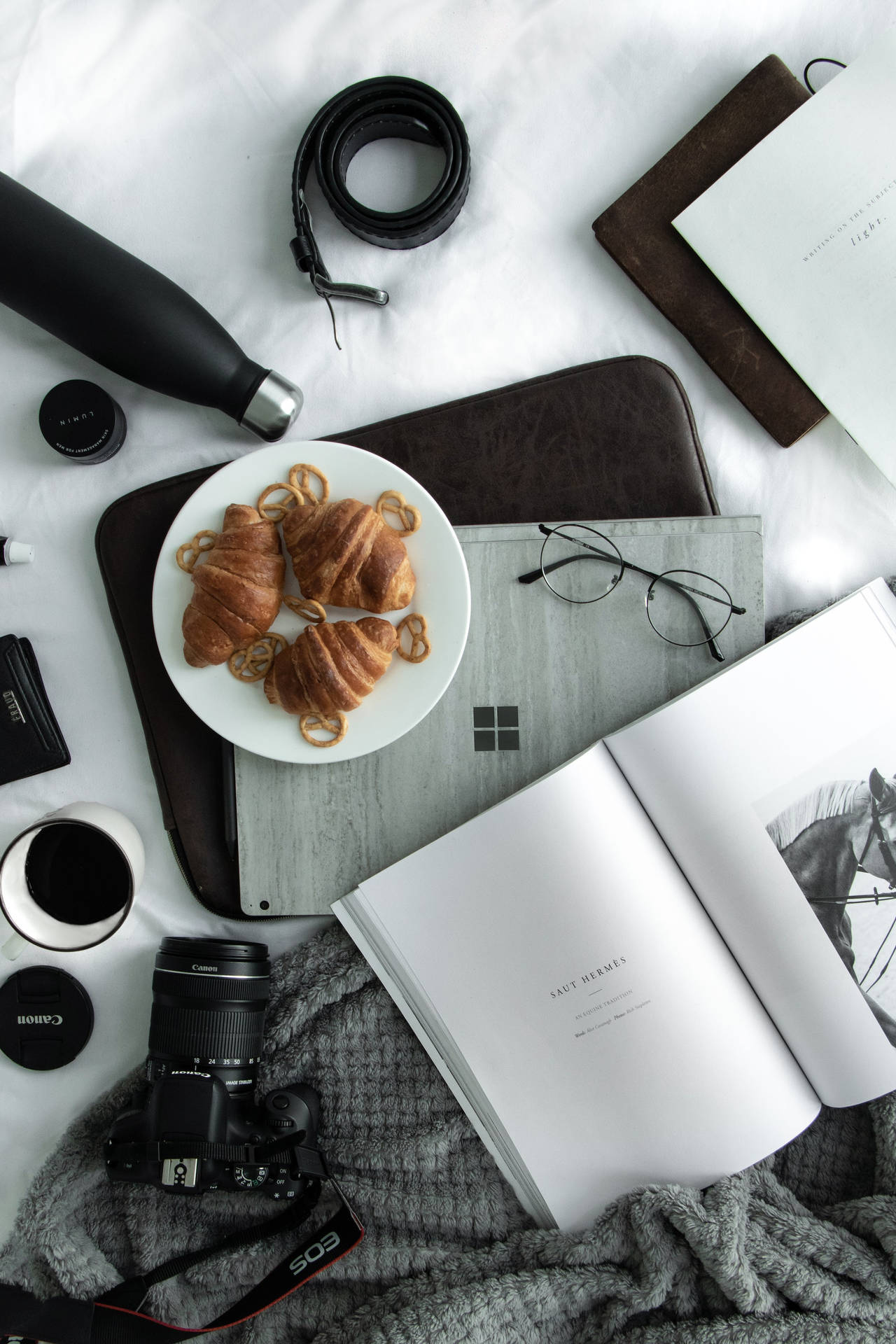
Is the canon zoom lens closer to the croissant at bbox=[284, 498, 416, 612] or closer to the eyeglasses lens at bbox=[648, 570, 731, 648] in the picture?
the croissant at bbox=[284, 498, 416, 612]

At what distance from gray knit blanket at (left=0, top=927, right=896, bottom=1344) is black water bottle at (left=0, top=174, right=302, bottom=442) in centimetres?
62

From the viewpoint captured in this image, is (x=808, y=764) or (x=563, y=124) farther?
(x=563, y=124)

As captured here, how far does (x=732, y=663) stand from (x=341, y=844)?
0.48 m

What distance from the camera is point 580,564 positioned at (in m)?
0.96

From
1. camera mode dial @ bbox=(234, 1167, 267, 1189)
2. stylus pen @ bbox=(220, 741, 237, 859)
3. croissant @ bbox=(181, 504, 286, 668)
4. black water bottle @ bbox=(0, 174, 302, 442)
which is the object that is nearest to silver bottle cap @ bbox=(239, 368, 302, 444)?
black water bottle @ bbox=(0, 174, 302, 442)

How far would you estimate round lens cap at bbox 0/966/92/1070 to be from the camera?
0.97 metres

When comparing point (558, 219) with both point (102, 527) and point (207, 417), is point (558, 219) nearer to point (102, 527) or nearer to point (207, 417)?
point (207, 417)

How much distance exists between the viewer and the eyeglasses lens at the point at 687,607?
3.15ft

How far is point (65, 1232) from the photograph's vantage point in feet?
3.03

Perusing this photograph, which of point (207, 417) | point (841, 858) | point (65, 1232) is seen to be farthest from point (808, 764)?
point (65, 1232)

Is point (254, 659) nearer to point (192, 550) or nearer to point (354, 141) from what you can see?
point (192, 550)

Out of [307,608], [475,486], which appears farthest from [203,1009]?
[475,486]

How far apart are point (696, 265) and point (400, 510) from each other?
0.48 metres

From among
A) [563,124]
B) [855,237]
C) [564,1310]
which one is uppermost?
[563,124]
